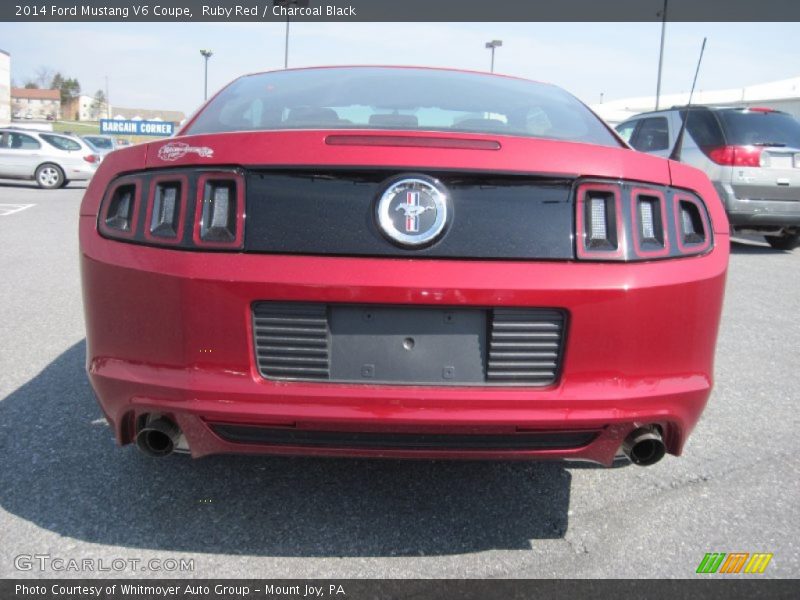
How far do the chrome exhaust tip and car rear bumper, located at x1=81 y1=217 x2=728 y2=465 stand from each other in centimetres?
4

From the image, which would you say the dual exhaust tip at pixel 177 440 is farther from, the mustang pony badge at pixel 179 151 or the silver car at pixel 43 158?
the silver car at pixel 43 158

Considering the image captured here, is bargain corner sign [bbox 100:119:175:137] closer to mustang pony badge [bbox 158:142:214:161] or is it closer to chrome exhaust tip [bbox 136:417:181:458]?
mustang pony badge [bbox 158:142:214:161]

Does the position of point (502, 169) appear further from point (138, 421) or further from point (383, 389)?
point (138, 421)

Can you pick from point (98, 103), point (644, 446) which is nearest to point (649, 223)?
point (644, 446)

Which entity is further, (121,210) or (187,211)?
(121,210)

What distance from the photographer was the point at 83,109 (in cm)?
13238

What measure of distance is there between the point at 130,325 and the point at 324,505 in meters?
0.95

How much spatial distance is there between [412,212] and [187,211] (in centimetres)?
62

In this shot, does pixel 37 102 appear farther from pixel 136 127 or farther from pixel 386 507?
pixel 386 507

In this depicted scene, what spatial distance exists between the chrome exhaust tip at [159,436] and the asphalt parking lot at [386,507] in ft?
1.11

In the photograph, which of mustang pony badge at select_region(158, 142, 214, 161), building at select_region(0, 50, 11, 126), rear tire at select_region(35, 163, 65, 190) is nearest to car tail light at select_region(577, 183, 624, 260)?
mustang pony badge at select_region(158, 142, 214, 161)

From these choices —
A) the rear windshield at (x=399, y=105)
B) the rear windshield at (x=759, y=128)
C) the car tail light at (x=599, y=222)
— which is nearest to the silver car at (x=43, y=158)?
the rear windshield at (x=759, y=128)

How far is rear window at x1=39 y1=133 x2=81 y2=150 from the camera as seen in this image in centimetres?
2006

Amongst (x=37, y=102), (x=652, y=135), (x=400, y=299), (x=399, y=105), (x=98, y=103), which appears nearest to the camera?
(x=400, y=299)
